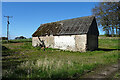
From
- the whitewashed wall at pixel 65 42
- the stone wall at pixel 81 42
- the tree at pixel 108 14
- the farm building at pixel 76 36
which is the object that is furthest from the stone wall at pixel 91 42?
the tree at pixel 108 14

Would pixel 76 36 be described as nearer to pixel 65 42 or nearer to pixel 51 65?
pixel 65 42

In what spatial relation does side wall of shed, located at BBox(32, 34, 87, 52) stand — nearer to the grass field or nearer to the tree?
the grass field

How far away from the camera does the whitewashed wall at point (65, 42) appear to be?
16.3 m

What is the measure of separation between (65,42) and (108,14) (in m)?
20.6

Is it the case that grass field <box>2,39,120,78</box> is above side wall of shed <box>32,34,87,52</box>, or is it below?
below

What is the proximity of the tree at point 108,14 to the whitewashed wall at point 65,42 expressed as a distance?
64.2 feet

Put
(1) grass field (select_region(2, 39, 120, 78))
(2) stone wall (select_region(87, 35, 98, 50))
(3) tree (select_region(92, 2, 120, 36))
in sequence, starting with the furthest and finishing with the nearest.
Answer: (3) tree (select_region(92, 2, 120, 36)) < (2) stone wall (select_region(87, 35, 98, 50)) < (1) grass field (select_region(2, 39, 120, 78))

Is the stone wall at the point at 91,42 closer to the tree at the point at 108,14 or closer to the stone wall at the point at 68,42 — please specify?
the stone wall at the point at 68,42

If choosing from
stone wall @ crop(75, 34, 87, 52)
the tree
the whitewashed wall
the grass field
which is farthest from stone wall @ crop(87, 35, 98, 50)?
the tree

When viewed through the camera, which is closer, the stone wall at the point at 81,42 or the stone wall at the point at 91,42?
the stone wall at the point at 81,42

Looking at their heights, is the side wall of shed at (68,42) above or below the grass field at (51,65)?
above

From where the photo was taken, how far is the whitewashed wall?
641 inches

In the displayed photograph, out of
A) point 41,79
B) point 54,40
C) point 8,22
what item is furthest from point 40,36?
point 8,22

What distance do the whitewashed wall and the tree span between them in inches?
771
